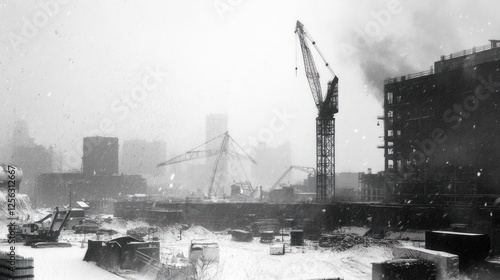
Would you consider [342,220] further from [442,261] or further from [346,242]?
[442,261]

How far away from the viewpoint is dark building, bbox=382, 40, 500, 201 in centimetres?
6375

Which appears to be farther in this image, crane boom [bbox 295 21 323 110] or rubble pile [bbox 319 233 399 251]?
crane boom [bbox 295 21 323 110]

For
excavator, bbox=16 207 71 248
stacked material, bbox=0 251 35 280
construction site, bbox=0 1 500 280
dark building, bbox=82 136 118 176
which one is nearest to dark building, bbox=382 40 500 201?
construction site, bbox=0 1 500 280

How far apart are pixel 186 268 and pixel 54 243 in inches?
375

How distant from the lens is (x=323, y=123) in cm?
8756

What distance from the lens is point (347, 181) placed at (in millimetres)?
151250

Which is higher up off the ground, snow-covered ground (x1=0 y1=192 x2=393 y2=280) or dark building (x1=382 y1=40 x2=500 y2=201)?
dark building (x1=382 y1=40 x2=500 y2=201)

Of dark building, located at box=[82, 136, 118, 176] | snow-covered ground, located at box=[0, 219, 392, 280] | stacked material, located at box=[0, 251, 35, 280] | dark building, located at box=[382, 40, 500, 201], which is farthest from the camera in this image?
dark building, located at box=[82, 136, 118, 176]

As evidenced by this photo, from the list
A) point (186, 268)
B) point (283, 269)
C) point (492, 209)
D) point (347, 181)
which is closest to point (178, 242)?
point (283, 269)

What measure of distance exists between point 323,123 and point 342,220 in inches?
1060

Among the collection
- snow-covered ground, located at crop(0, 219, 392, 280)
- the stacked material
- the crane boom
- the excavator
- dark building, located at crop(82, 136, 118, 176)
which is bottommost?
snow-covered ground, located at crop(0, 219, 392, 280)

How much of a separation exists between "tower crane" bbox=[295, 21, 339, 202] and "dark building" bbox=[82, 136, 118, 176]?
74.2 m

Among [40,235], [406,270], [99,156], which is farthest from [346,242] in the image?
[99,156]

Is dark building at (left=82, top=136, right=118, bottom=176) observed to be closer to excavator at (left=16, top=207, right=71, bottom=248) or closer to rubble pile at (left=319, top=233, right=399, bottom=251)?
rubble pile at (left=319, top=233, right=399, bottom=251)
